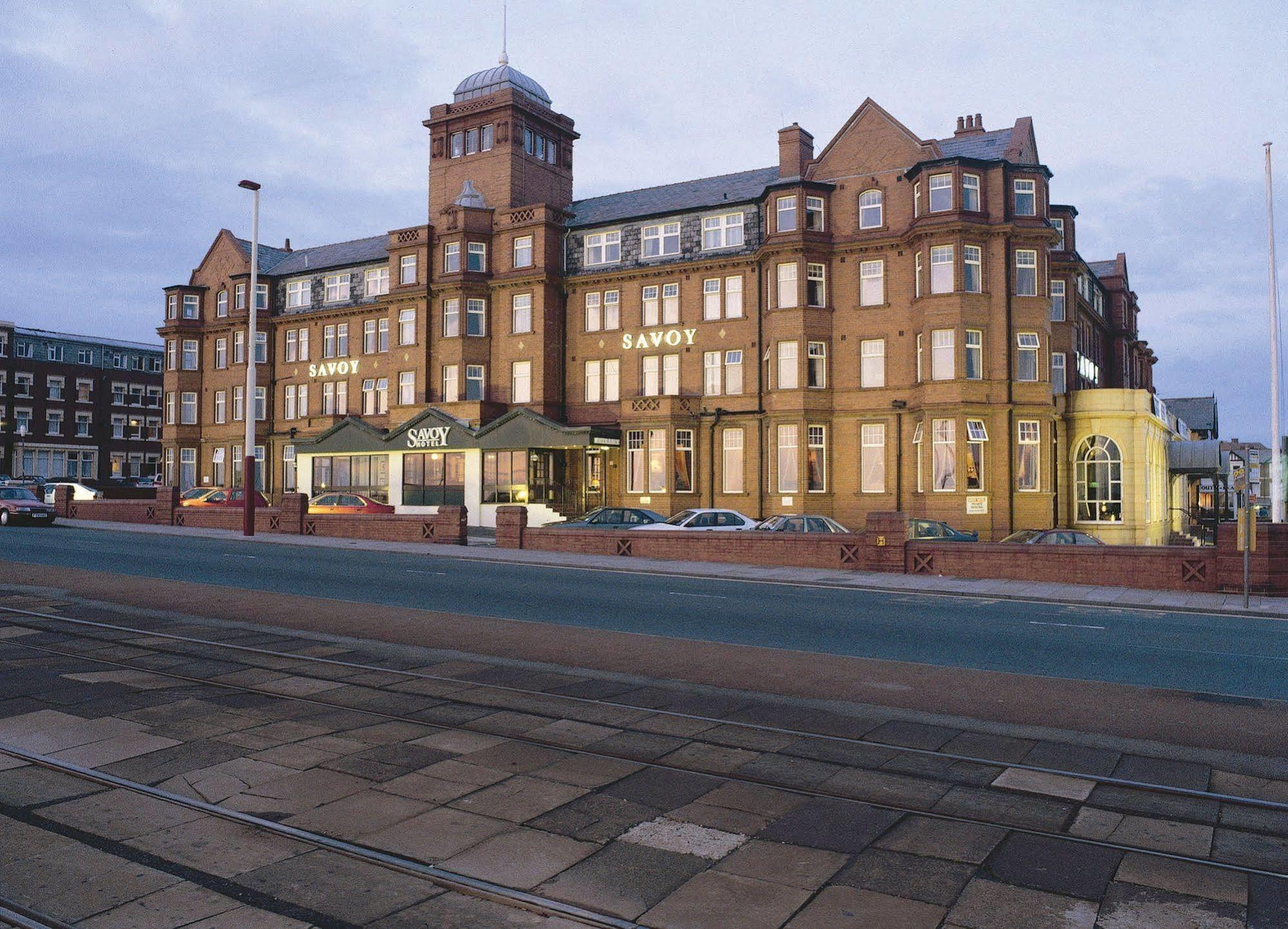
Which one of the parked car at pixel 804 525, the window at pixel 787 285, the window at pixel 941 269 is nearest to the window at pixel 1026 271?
the window at pixel 941 269

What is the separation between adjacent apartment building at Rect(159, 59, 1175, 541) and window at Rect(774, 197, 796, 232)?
142 mm

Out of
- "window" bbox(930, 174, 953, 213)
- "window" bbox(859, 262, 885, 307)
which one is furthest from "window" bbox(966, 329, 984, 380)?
"window" bbox(930, 174, 953, 213)

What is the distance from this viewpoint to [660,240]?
42.4 metres

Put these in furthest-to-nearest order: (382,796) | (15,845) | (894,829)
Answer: (382,796) → (894,829) → (15,845)

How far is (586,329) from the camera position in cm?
4412

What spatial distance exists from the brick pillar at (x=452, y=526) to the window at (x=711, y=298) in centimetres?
1452

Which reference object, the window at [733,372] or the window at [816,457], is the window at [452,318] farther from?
the window at [816,457]

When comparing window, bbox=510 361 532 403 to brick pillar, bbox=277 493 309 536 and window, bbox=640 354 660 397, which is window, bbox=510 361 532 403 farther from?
brick pillar, bbox=277 493 309 536

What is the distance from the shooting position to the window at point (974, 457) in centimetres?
3441

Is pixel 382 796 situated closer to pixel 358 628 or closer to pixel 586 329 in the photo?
pixel 358 628

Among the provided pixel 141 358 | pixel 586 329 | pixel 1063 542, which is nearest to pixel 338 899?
pixel 1063 542

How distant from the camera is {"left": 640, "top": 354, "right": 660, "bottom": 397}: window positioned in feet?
138

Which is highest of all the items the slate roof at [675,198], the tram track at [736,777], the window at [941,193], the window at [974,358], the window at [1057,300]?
the slate roof at [675,198]

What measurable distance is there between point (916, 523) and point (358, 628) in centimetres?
1828
